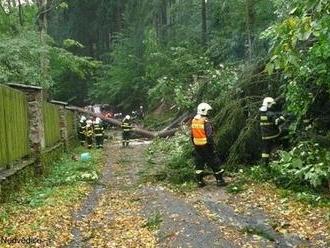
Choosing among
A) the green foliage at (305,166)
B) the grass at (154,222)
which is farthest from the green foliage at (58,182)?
the green foliage at (305,166)

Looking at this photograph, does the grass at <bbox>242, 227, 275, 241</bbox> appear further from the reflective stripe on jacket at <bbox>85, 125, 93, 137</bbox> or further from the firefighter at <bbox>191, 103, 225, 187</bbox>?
the reflective stripe on jacket at <bbox>85, 125, 93, 137</bbox>

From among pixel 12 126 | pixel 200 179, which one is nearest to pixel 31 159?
pixel 12 126

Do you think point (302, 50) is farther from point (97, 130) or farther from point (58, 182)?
point (97, 130)

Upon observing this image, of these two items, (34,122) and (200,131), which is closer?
(200,131)

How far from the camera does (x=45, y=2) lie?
2541 centimetres

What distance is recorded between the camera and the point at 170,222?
25.4ft

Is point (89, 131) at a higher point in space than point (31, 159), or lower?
lower

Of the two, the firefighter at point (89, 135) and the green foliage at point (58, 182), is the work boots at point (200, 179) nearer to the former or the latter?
the green foliage at point (58, 182)

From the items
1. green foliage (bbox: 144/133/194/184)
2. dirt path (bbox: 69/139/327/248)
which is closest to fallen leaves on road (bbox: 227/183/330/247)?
dirt path (bbox: 69/139/327/248)

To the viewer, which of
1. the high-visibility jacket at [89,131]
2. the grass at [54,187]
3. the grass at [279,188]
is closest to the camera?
the grass at [279,188]

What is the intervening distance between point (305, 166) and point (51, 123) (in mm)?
10512

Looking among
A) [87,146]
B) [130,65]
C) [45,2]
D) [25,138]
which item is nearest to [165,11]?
[130,65]

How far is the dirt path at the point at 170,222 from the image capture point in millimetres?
6758

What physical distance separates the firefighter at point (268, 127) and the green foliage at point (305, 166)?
44.5 inches
